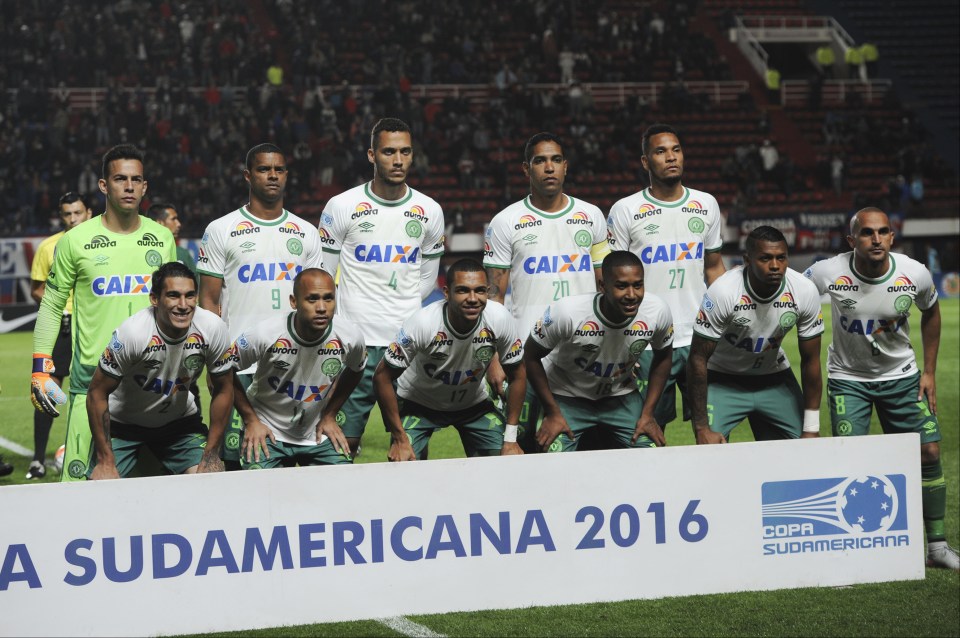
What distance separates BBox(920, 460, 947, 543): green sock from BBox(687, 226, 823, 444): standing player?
29.8 inches

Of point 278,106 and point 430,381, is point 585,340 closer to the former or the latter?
point 430,381

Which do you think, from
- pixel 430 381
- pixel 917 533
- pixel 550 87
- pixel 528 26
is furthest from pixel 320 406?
pixel 528 26

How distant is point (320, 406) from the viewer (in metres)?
6.14

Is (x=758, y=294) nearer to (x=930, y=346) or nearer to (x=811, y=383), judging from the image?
(x=811, y=383)

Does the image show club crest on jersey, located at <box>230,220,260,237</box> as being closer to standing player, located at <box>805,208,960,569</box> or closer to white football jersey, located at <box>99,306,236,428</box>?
white football jersey, located at <box>99,306,236,428</box>

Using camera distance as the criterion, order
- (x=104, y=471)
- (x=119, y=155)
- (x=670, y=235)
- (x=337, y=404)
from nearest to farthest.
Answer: (x=104, y=471) → (x=337, y=404) → (x=119, y=155) → (x=670, y=235)

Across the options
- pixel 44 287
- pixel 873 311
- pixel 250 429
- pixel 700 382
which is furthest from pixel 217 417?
pixel 873 311

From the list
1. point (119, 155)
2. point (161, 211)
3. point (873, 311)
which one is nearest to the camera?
point (119, 155)

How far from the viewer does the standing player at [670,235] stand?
6.77 meters

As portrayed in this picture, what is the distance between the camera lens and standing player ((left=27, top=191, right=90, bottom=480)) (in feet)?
28.0

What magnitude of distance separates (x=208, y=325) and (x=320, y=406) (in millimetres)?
745

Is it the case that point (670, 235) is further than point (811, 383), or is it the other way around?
point (670, 235)

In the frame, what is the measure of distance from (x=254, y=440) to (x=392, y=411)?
70cm

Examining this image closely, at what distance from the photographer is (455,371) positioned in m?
6.23
